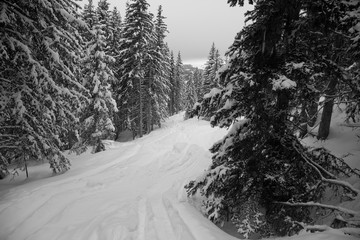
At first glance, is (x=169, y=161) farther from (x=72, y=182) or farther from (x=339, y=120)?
(x=339, y=120)

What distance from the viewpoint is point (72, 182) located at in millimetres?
9914

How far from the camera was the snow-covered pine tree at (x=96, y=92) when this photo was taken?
19359 millimetres

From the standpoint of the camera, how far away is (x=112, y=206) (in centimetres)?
758

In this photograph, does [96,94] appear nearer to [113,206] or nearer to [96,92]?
[96,92]

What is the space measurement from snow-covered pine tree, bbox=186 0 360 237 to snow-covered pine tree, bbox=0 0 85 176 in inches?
286

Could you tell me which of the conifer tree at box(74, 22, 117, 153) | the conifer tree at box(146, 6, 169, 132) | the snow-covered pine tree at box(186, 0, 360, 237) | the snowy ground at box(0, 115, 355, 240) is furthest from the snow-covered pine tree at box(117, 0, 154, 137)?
the snow-covered pine tree at box(186, 0, 360, 237)

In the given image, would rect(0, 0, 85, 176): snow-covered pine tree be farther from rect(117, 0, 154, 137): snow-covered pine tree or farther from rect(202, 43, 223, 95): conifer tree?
rect(202, 43, 223, 95): conifer tree

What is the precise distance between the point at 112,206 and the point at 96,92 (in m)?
13.9

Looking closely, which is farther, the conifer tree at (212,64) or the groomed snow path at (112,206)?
the conifer tree at (212,64)

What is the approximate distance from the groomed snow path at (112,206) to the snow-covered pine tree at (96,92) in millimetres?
7640

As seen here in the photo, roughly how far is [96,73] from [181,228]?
671 inches

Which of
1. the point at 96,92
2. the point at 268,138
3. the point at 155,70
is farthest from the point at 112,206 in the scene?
the point at 155,70

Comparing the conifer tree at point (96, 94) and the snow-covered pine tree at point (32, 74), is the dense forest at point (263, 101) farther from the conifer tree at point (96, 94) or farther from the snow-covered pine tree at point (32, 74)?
the conifer tree at point (96, 94)

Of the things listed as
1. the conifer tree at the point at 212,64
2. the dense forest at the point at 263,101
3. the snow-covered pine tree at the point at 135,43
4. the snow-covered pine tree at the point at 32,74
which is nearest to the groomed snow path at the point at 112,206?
the dense forest at the point at 263,101
